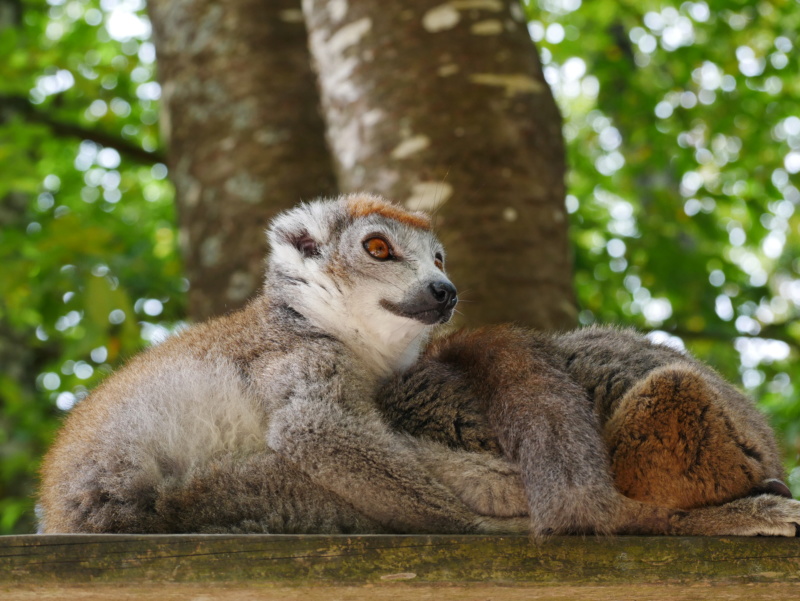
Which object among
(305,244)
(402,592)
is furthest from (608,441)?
(305,244)

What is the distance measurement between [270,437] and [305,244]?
3.61 ft

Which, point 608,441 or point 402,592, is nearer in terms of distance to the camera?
point 402,592

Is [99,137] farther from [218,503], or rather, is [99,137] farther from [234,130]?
[218,503]

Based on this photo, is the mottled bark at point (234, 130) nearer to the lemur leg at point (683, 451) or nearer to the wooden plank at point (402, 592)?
the wooden plank at point (402, 592)

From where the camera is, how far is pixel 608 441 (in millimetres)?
2572

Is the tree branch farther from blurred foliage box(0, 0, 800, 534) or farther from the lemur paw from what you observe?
the lemur paw

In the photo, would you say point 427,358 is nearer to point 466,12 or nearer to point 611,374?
point 611,374

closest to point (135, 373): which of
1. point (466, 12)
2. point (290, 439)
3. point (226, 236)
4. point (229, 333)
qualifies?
point (229, 333)

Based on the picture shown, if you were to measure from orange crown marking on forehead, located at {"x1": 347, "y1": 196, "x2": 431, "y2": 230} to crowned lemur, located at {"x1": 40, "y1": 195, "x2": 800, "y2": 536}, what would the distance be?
663 millimetres

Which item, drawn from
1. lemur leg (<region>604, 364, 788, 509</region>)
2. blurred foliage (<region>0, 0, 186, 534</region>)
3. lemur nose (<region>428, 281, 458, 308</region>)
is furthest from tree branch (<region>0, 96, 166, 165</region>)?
lemur leg (<region>604, 364, 788, 509</region>)

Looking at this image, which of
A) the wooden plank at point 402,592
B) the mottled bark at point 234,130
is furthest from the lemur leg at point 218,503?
the mottled bark at point 234,130

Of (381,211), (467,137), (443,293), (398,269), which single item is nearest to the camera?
(443,293)

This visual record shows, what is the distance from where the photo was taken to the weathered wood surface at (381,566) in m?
2.18

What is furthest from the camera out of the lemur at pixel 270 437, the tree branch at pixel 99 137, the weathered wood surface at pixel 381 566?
the tree branch at pixel 99 137
